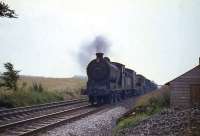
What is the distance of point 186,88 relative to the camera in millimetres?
23562

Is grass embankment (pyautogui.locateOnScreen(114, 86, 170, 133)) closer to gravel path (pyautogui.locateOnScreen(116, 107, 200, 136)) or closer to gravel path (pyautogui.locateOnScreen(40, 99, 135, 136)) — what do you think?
gravel path (pyautogui.locateOnScreen(40, 99, 135, 136))

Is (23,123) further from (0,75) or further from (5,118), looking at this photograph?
(0,75)

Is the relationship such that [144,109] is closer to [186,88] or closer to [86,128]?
[186,88]

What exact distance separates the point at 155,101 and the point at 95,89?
299 inches

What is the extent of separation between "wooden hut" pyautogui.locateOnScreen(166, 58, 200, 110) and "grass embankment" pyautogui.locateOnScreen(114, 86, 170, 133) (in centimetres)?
88

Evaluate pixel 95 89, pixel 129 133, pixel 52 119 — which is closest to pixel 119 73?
pixel 95 89

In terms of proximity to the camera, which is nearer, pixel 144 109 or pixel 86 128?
pixel 86 128

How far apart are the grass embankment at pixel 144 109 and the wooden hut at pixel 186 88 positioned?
34.7 inches

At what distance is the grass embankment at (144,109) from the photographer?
16.2 m

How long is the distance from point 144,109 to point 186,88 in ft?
14.3

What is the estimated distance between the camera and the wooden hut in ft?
76.7

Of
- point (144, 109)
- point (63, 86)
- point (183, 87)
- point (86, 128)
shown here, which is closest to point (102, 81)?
point (183, 87)

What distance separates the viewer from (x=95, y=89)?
3061cm

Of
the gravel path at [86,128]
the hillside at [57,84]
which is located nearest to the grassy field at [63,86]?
the hillside at [57,84]
